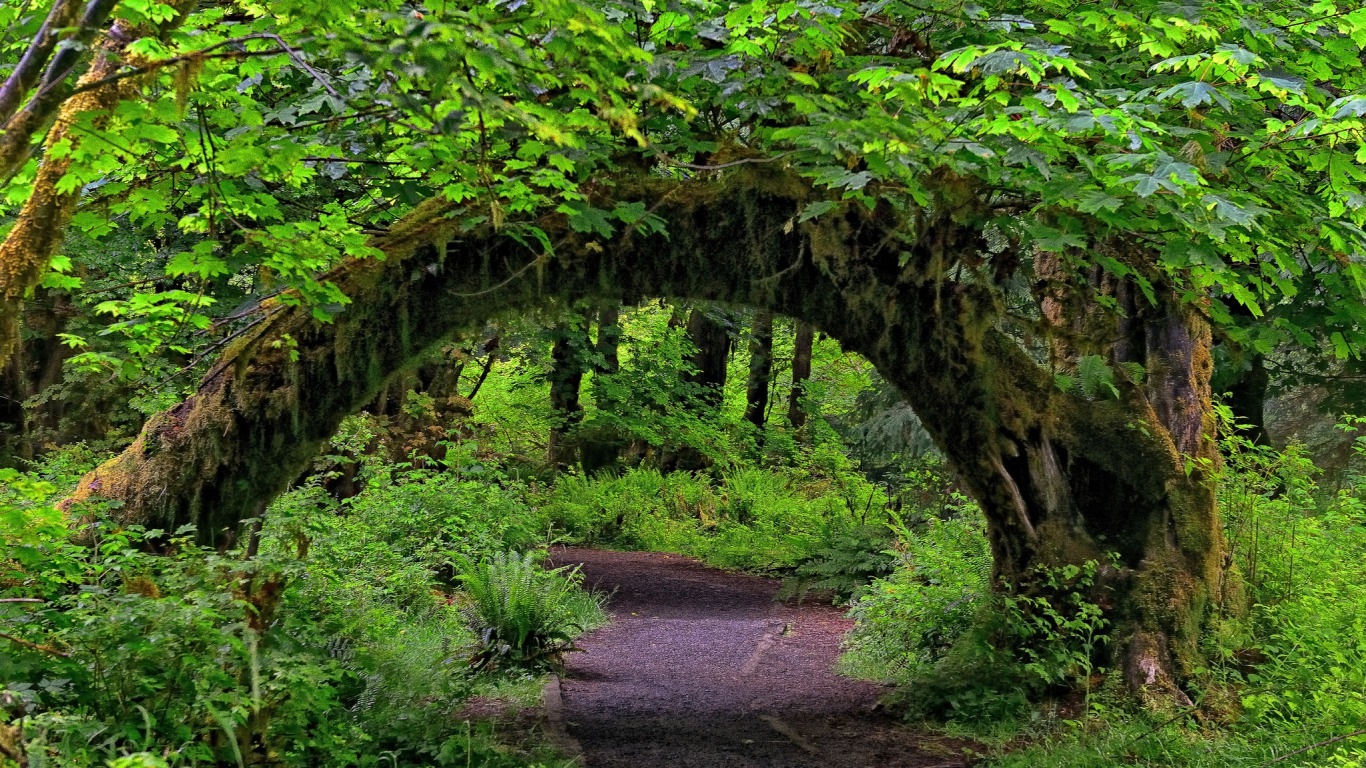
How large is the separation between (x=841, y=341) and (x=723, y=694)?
3068 mm

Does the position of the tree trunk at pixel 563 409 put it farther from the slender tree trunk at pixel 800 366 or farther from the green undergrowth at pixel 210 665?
the green undergrowth at pixel 210 665

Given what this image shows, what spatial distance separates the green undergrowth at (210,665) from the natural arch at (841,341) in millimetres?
664

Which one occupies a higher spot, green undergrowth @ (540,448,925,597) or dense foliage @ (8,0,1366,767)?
dense foliage @ (8,0,1366,767)

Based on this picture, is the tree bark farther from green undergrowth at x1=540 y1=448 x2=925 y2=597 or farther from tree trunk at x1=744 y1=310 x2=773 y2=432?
tree trunk at x1=744 y1=310 x2=773 y2=432

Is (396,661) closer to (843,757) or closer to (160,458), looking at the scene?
(160,458)

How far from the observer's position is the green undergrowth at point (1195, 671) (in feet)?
17.4

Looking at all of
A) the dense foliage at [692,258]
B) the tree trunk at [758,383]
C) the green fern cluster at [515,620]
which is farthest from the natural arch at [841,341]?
the tree trunk at [758,383]

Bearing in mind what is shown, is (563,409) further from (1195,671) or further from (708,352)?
(1195,671)

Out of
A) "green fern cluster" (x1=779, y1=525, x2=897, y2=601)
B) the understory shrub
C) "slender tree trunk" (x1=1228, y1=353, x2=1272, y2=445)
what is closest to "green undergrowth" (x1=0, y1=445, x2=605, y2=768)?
"green fern cluster" (x1=779, y1=525, x2=897, y2=601)

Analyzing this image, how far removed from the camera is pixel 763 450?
1983cm

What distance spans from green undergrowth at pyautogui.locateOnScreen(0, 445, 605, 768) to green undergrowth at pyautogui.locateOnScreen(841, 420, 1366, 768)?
293cm

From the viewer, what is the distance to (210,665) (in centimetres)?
377

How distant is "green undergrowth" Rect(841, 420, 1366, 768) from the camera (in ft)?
17.4

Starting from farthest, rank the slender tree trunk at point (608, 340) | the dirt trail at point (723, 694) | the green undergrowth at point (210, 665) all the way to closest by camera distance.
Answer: the slender tree trunk at point (608, 340)
the dirt trail at point (723, 694)
the green undergrowth at point (210, 665)
